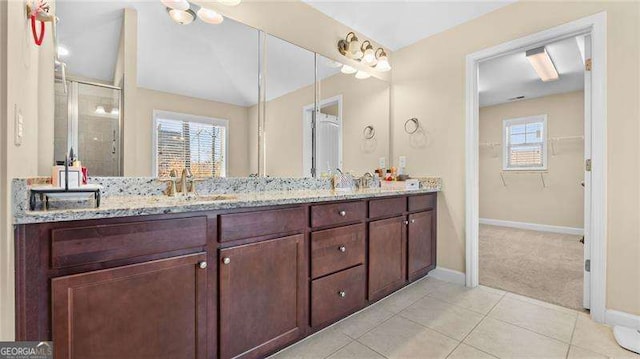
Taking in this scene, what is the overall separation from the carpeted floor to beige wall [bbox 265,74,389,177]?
1695 millimetres

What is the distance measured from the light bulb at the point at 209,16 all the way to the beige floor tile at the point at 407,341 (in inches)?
88.8

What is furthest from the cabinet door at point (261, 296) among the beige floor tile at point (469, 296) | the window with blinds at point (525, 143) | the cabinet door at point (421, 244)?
the window with blinds at point (525, 143)

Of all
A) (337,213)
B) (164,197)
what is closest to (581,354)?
(337,213)

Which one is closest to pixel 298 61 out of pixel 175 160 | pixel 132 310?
pixel 175 160

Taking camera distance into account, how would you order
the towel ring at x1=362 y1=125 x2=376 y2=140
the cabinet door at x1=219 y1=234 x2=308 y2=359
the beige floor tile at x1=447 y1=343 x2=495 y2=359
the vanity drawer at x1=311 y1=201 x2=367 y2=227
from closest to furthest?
the cabinet door at x1=219 y1=234 x2=308 y2=359 → the beige floor tile at x1=447 y1=343 x2=495 y2=359 → the vanity drawer at x1=311 y1=201 x2=367 y2=227 → the towel ring at x1=362 y1=125 x2=376 y2=140

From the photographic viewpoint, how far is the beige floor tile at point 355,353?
150 cm

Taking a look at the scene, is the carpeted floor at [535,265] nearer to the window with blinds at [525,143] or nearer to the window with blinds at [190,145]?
the window with blinds at [525,143]

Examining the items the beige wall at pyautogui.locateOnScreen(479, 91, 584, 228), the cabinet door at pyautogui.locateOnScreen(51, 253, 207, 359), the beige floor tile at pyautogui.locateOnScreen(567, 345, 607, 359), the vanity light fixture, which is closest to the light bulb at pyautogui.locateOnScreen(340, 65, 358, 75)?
the vanity light fixture

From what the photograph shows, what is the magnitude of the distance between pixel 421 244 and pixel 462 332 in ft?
2.76

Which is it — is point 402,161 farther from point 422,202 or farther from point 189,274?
point 189,274

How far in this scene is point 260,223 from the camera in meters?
1.34

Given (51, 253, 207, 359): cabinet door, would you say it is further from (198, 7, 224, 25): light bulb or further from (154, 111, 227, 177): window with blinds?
(198, 7, 224, 25): light bulb

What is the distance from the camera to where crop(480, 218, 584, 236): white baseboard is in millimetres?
4645

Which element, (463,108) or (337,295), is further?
(463,108)
